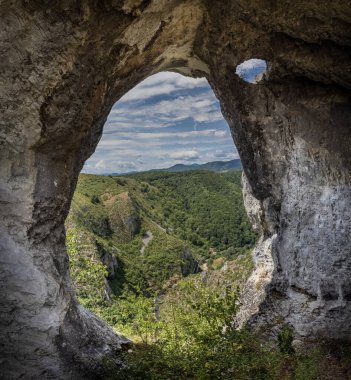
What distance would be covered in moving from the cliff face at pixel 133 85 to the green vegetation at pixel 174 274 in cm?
176

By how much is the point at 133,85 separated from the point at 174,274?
14.0 metres

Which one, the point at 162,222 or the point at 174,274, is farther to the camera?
the point at 162,222

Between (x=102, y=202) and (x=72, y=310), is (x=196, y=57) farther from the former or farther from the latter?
(x=102, y=202)

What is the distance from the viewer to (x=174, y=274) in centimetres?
2408

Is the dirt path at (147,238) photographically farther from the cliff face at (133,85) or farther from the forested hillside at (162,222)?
the cliff face at (133,85)

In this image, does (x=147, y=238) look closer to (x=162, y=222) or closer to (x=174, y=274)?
(x=162, y=222)

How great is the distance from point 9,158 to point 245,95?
8.50m

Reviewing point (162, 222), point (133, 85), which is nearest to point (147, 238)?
point (162, 222)

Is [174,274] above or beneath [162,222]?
above

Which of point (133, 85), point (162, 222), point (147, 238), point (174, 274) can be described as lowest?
point (147, 238)

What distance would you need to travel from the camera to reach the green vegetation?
987 cm

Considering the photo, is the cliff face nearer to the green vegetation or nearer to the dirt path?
the green vegetation

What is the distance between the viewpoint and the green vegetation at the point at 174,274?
9.87 m

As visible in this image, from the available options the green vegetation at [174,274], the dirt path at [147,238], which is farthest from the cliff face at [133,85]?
the dirt path at [147,238]
